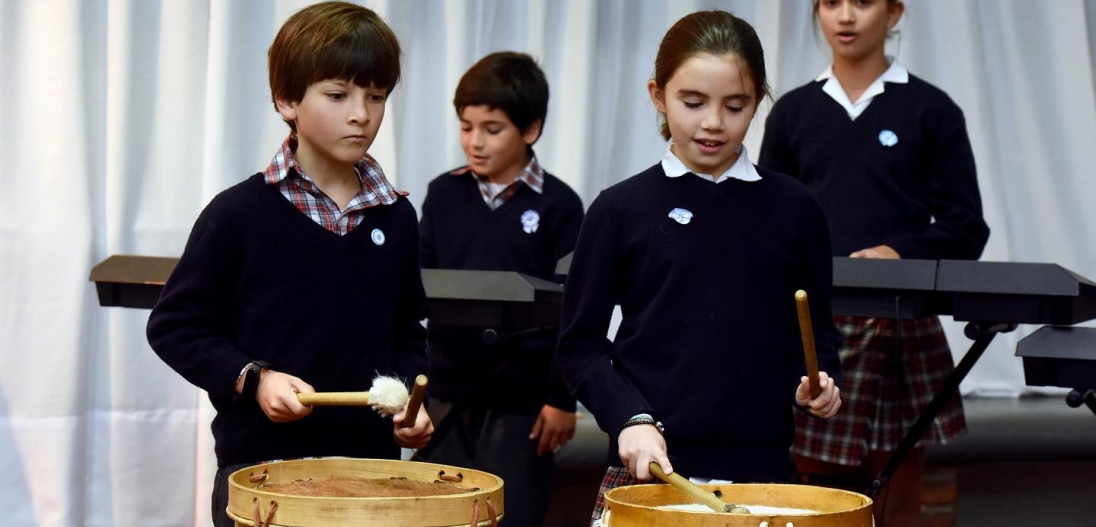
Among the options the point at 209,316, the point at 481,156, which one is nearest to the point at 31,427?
the point at 481,156

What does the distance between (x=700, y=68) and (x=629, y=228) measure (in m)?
0.25

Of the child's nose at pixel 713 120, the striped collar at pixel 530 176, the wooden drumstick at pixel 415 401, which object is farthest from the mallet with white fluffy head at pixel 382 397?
the striped collar at pixel 530 176

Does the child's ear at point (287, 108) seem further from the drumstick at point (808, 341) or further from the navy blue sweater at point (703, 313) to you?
the drumstick at point (808, 341)

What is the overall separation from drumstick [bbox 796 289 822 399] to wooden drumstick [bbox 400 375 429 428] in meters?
0.45

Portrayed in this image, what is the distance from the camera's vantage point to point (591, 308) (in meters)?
1.84

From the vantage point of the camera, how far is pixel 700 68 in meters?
1.84

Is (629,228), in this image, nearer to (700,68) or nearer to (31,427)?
(700,68)

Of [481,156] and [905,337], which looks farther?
[481,156]

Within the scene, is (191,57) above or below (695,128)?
above

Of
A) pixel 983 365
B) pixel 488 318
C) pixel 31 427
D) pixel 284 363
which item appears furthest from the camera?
pixel 983 365

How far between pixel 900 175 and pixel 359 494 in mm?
1574

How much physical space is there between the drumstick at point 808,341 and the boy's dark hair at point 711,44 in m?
0.45

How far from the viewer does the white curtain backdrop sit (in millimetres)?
3141

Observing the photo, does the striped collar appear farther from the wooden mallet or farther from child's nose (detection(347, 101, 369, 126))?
the wooden mallet
